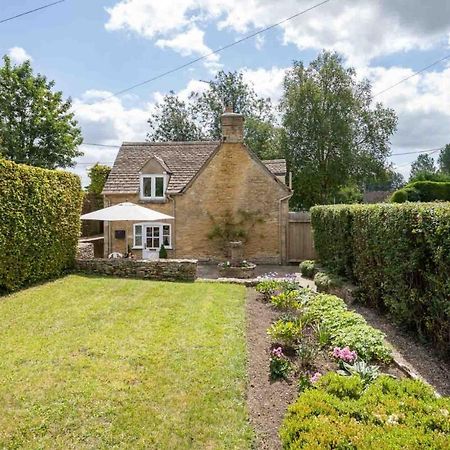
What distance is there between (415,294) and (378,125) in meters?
24.5

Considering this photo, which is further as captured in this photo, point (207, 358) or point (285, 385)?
point (207, 358)

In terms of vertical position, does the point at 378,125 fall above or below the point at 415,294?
above

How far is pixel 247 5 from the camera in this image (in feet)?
33.6

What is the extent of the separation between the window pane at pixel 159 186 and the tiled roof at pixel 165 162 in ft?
1.39

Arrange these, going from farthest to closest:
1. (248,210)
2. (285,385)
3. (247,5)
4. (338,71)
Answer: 1. (338,71)
2. (248,210)
3. (247,5)
4. (285,385)

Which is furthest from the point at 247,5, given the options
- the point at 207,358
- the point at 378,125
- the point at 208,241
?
the point at 378,125

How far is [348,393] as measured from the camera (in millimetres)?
4387

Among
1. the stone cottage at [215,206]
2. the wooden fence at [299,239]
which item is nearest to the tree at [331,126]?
the stone cottage at [215,206]

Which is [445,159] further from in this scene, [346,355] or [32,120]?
[346,355]

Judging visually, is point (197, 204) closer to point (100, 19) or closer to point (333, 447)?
point (100, 19)

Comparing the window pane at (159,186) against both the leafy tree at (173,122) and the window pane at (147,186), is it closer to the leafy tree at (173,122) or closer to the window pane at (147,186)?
the window pane at (147,186)

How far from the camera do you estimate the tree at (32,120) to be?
2927 centimetres

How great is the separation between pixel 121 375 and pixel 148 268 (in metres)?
8.43

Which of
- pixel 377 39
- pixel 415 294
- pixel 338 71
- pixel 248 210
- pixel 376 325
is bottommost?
pixel 376 325
